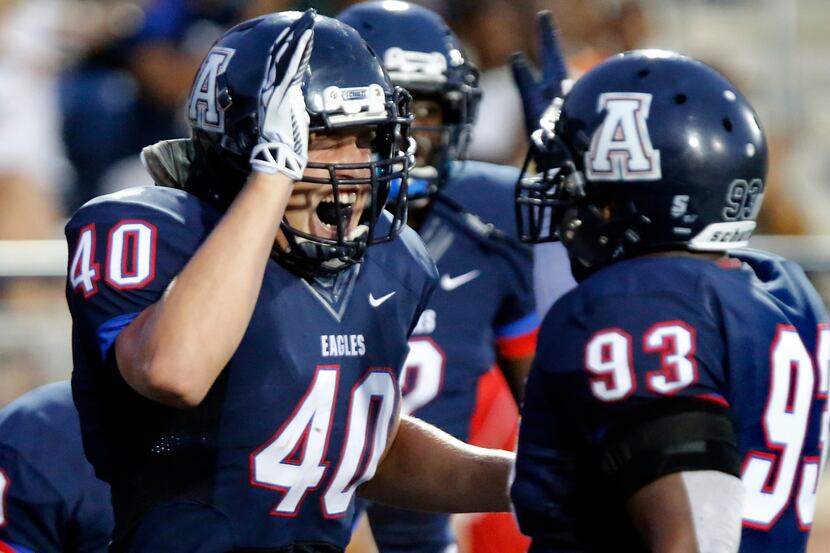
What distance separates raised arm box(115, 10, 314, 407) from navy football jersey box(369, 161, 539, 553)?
5.54 feet

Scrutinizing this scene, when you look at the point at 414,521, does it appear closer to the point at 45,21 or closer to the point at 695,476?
the point at 695,476

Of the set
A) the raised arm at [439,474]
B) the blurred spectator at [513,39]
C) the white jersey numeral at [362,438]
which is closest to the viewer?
the white jersey numeral at [362,438]

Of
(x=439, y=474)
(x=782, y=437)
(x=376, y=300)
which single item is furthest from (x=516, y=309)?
(x=782, y=437)

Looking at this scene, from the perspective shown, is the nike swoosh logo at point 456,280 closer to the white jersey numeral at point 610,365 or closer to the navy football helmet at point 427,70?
the navy football helmet at point 427,70

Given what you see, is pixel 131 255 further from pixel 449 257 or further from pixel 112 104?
pixel 112 104

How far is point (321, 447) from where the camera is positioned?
2.57 m

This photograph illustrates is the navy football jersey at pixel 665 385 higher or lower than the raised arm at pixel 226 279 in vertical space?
lower

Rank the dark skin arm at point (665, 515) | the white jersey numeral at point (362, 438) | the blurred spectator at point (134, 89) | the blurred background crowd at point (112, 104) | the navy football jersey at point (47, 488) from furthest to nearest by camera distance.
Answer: the blurred spectator at point (134, 89)
the blurred background crowd at point (112, 104)
the navy football jersey at point (47, 488)
the white jersey numeral at point (362, 438)
the dark skin arm at point (665, 515)

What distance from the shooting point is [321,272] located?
266 centimetres

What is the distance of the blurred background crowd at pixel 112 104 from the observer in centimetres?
562

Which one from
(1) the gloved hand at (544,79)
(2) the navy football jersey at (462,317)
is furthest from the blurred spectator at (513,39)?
(1) the gloved hand at (544,79)

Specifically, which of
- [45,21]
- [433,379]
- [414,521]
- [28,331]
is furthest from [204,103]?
[45,21]

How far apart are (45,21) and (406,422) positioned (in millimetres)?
4648

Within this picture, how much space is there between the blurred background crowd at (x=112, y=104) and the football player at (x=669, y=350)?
3.50m
